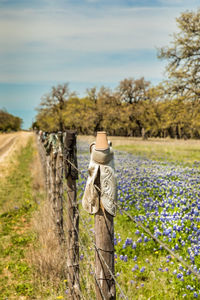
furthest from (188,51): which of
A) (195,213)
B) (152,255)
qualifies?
(152,255)

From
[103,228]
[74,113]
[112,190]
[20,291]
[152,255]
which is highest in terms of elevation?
[74,113]

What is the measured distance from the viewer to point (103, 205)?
6.78 ft

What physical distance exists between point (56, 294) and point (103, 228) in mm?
2401

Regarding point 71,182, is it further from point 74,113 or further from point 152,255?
point 74,113

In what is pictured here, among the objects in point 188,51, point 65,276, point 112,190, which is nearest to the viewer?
point 112,190

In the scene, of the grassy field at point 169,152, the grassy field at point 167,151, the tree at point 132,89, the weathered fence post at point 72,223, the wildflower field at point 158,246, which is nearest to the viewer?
the weathered fence post at point 72,223

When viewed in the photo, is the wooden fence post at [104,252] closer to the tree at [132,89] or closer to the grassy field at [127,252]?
the grassy field at [127,252]

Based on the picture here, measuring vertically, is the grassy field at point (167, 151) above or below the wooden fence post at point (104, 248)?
below

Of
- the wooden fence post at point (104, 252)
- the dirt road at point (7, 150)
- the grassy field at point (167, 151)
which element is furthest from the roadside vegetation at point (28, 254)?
the grassy field at point (167, 151)

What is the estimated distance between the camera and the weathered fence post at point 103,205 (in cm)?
209

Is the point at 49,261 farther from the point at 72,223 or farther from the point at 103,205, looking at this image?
the point at 103,205

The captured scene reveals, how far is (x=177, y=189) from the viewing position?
7578 millimetres

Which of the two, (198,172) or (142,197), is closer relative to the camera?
(142,197)

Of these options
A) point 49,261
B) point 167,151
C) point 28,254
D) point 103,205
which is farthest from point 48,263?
point 167,151
